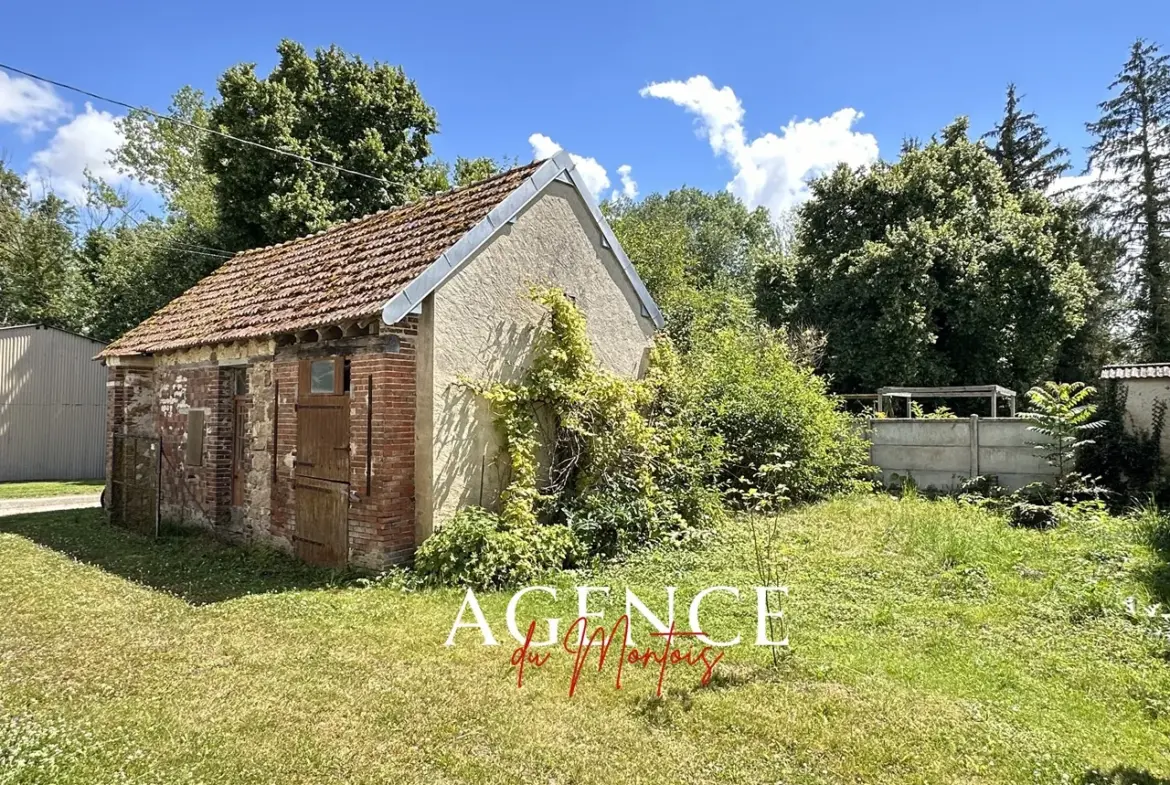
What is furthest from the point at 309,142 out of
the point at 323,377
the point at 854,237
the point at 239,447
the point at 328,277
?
the point at 854,237

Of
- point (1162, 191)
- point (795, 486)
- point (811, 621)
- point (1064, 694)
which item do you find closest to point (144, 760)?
point (811, 621)

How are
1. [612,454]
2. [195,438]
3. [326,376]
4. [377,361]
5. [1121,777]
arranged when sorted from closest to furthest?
1. [1121,777]
2. [377,361]
3. [326,376]
4. [612,454]
5. [195,438]

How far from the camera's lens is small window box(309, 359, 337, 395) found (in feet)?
24.7

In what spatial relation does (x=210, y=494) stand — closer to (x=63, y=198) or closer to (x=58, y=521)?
(x=58, y=521)

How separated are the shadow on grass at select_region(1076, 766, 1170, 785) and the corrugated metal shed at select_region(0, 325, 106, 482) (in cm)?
2414

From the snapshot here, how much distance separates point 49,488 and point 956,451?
21390 mm

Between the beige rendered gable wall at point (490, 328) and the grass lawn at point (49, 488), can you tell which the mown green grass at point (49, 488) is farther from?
the beige rendered gable wall at point (490, 328)

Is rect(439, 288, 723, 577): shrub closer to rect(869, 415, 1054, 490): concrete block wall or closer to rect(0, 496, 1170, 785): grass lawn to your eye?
rect(0, 496, 1170, 785): grass lawn

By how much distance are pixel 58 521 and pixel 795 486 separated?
12.8 m

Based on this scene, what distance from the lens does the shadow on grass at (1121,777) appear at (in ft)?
10.2

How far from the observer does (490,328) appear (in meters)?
7.70

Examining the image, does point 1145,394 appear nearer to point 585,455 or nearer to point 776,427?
point 776,427

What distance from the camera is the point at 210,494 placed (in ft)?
29.6

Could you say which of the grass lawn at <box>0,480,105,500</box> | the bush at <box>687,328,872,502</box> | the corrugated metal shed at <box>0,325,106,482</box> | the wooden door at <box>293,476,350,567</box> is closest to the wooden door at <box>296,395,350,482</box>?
the wooden door at <box>293,476,350,567</box>
